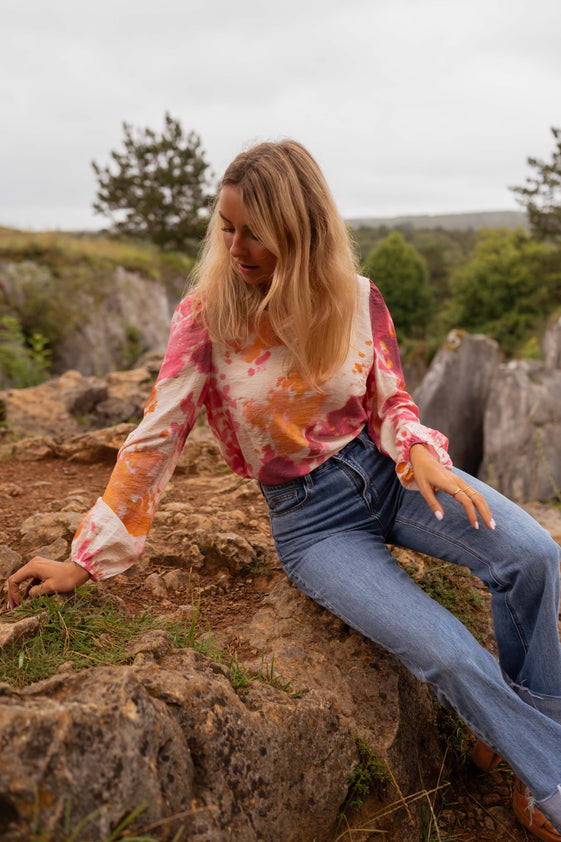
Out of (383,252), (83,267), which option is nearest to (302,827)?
(83,267)

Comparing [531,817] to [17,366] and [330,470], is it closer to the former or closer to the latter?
[330,470]

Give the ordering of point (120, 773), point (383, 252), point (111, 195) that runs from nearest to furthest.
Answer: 1. point (120, 773)
2. point (111, 195)
3. point (383, 252)

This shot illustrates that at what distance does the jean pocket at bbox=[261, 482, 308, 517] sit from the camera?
2188mm

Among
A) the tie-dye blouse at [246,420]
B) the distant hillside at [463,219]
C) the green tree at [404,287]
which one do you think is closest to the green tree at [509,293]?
the green tree at [404,287]

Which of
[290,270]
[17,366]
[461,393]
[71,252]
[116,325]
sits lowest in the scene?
[461,393]

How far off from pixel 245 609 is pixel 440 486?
2.85ft

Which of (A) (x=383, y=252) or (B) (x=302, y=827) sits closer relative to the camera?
(B) (x=302, y=827)

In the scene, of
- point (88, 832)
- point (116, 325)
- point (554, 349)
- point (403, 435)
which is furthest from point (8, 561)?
point (554, 349)

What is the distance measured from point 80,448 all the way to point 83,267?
14.8 m

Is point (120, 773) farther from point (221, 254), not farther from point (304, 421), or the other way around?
point (221, 254)

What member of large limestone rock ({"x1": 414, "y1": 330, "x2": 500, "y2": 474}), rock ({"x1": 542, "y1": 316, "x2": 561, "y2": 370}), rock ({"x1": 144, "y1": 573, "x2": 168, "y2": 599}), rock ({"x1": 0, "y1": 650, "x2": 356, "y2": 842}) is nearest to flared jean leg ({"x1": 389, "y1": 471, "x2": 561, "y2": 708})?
rock ({"x1": 0, "y1": 650, "x2": 356, "y2": 842})

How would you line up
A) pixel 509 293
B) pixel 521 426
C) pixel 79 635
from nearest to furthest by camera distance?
1. pixel 79 635
2. pixel 521 426
3. pixel 509 293

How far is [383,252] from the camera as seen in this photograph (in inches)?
1806

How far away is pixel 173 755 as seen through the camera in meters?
1.40
